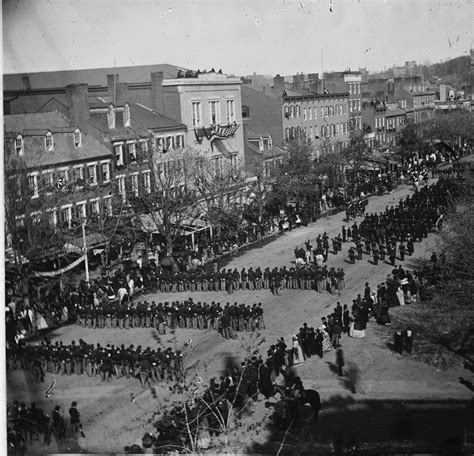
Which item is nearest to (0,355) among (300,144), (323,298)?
(323,298)

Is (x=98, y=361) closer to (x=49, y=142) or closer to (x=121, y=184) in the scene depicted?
(x=49, y=142)

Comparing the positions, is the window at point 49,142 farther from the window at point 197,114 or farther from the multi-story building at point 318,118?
the multi-story building at point 318,118

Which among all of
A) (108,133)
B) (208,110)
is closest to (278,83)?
(208,110)

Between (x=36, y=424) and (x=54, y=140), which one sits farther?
(x=54, y=140)

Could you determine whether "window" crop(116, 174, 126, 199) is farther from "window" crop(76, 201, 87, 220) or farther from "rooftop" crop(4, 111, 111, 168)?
"window" crop(76, 201, 87, 220)

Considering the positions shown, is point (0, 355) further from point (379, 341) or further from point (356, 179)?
point (356, 179)

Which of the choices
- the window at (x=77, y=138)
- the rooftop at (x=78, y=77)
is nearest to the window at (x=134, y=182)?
the window at (x=77, y=138)

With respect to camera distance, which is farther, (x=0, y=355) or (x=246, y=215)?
(x=246, y=215)
